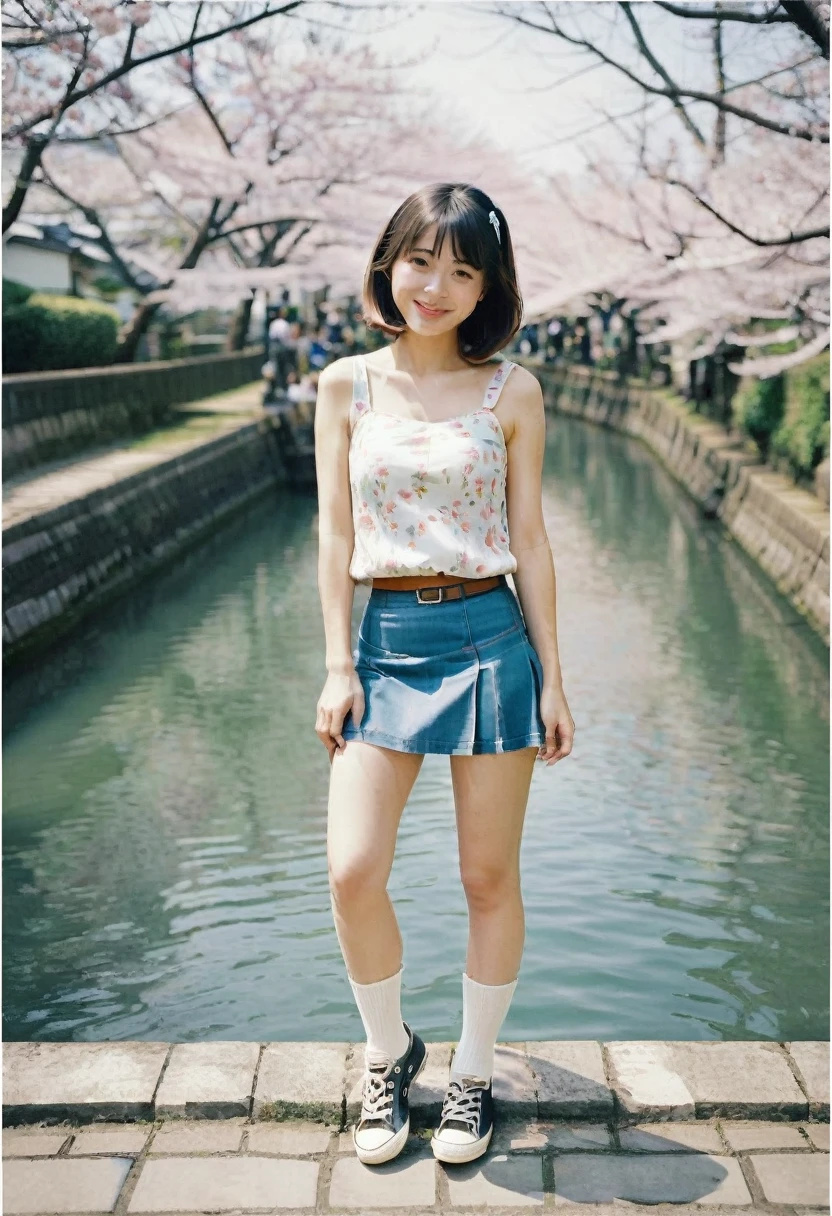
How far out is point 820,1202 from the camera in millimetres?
2385

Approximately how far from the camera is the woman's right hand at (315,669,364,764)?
2.49 metres

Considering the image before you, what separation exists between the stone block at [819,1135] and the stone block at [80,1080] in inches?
53.2

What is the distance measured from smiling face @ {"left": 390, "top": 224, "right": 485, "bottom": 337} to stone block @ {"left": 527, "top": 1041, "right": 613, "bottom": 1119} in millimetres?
1582

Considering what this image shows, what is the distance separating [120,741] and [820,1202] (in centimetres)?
529

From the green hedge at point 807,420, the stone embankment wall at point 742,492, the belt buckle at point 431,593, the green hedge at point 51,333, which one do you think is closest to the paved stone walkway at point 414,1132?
the belt buckle at point 431,593

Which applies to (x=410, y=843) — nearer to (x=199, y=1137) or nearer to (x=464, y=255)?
(x=199, y=1137)

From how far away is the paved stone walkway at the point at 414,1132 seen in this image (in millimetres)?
2400

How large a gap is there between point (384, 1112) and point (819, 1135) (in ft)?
2.93

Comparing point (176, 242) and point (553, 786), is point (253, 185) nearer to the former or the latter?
point (553, 786)

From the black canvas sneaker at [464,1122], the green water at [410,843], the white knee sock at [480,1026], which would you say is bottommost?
the green water at [410,843]

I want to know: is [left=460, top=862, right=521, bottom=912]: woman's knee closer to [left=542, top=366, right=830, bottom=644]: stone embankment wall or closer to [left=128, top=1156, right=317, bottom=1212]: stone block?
[left=128, top=1156, right=317, bottom=1212]: stone block

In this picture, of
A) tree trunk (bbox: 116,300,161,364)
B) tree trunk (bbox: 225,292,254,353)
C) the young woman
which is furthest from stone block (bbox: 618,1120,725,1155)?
tree trunk (bbox: 225,292,254,353)

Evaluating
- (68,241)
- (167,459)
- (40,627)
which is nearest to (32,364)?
(167,459)

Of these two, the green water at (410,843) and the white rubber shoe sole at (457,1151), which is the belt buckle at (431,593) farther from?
the green water at (410,843)
